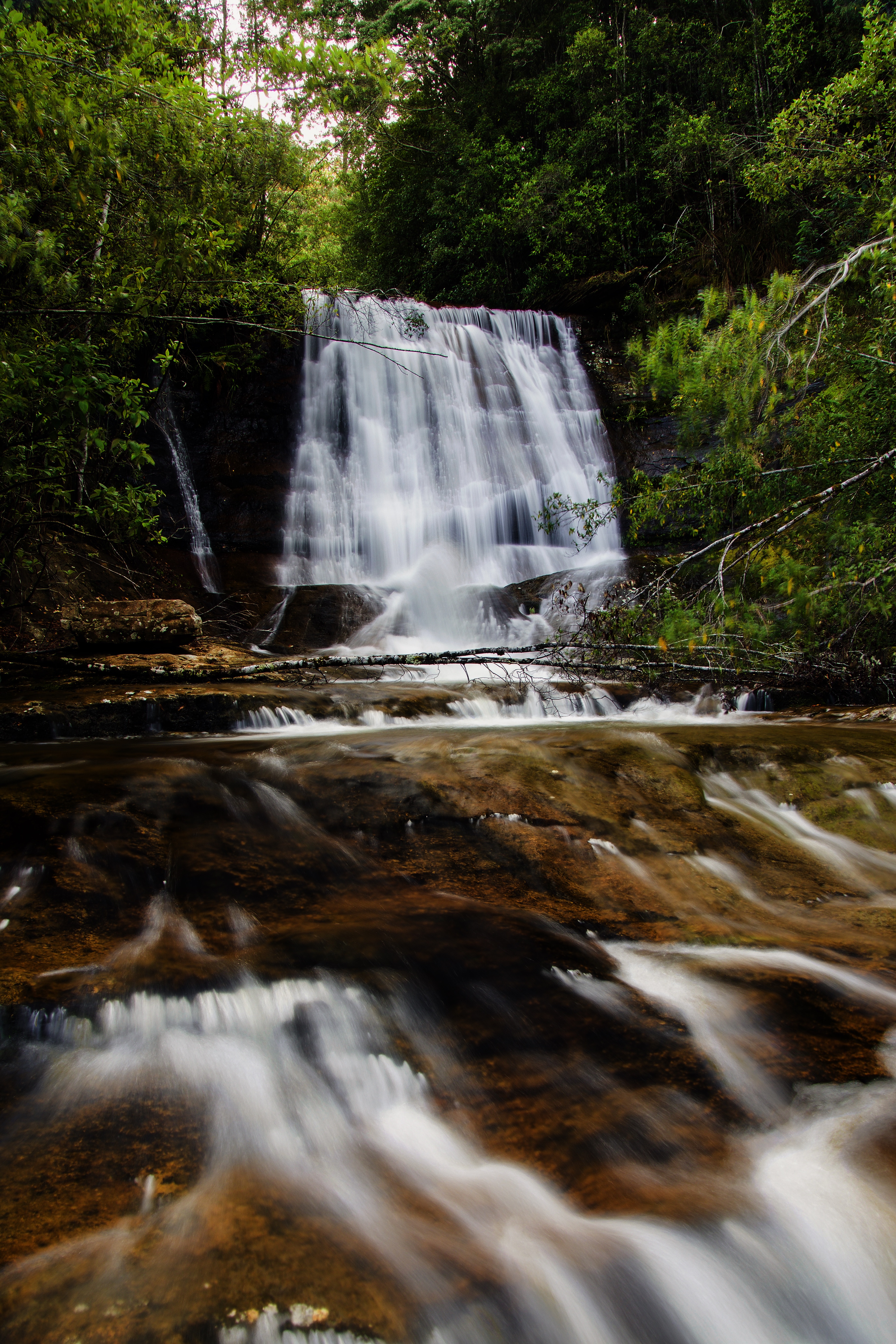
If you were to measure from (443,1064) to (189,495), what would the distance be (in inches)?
514

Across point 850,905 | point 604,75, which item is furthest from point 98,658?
point 604,75

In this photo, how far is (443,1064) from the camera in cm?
230

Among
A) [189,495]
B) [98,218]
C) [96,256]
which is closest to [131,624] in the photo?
[96,256]

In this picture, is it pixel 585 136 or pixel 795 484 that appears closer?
pixel 795 484

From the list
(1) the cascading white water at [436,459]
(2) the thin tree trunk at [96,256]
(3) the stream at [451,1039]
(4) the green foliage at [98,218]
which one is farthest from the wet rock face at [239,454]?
(3) the stream at [451,1039]

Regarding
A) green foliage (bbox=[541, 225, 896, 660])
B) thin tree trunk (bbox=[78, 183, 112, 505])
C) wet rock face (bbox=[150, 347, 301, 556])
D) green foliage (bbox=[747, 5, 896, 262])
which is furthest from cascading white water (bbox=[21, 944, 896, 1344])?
wet rock face (bbox=[150, 347, 301, 556])

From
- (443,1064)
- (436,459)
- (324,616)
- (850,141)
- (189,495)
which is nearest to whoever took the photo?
(443,1064)

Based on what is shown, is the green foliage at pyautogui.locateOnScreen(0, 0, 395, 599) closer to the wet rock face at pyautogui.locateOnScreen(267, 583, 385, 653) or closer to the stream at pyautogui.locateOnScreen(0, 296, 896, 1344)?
the stream at pyautogui.locateOnScreen(0, 296, 896, 1344)

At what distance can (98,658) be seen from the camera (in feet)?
23.5

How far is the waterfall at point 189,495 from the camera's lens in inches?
488

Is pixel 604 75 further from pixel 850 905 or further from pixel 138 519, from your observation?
pixel 850 905

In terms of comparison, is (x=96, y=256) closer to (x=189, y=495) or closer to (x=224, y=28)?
(x=189, y=495)

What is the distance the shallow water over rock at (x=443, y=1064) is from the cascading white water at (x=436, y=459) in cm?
832

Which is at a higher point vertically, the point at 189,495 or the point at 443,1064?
the point at 189,495
